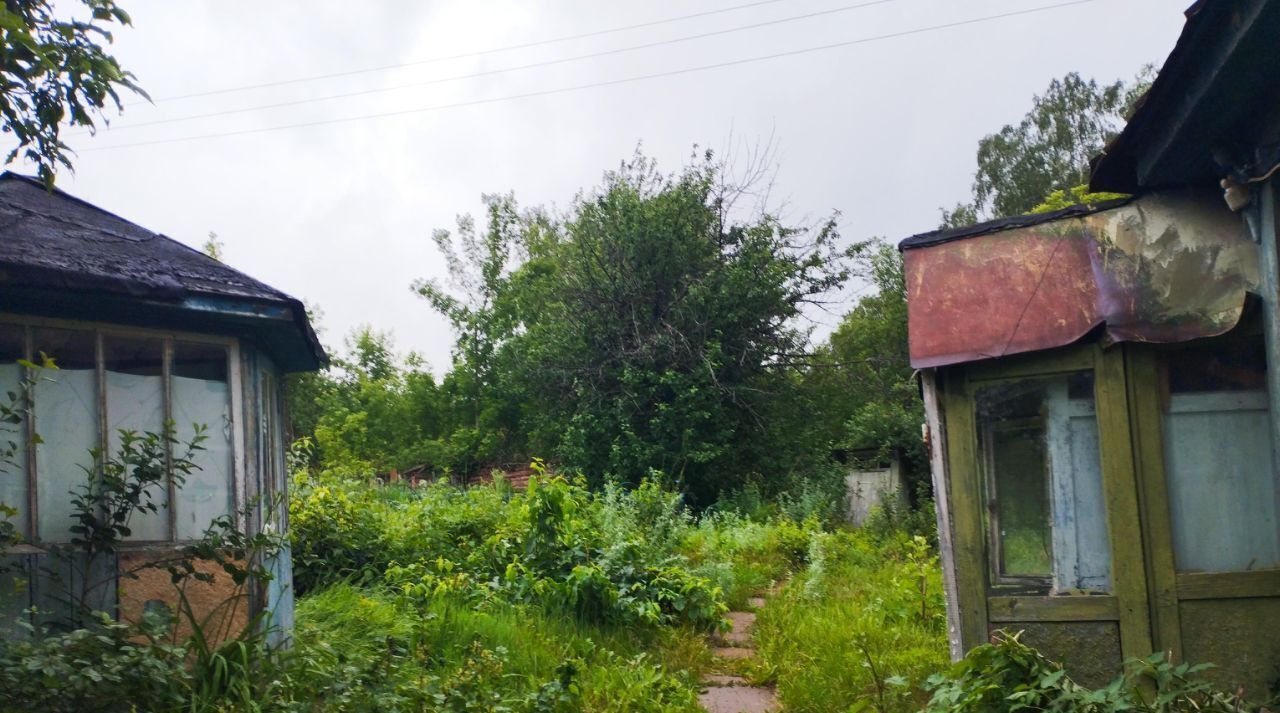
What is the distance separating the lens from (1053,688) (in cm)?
424

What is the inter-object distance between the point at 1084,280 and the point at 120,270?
15.5ft

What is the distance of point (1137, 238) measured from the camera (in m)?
4.66

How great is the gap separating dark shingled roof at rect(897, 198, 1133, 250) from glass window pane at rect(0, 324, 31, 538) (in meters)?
4.52

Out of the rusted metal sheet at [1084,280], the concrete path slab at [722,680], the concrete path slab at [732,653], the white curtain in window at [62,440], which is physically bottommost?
the concrete path slab at [722,680]

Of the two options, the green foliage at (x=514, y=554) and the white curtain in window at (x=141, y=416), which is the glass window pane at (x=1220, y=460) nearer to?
the green foliage at (x=514, y=554)

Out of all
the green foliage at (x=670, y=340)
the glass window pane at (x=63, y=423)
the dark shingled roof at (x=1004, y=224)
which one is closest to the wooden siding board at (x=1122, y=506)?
the dark shingled roof at (x=1004, y=224)

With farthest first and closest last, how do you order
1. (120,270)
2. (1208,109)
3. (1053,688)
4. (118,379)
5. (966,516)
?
(118,379), (966,516), (120,270), (1053,688), (1208,109)

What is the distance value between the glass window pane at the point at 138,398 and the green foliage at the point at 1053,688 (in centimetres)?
408

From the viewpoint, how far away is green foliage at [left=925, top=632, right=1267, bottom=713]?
13.1 ft

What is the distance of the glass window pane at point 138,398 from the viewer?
5.11 meters

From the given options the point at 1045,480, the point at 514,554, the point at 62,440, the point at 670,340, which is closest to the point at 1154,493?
the point at 1045,480

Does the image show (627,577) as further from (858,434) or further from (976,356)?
(858,434)

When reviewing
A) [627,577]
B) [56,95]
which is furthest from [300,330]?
[627,577]

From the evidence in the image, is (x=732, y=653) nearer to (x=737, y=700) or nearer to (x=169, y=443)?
(x=737, y=700)
